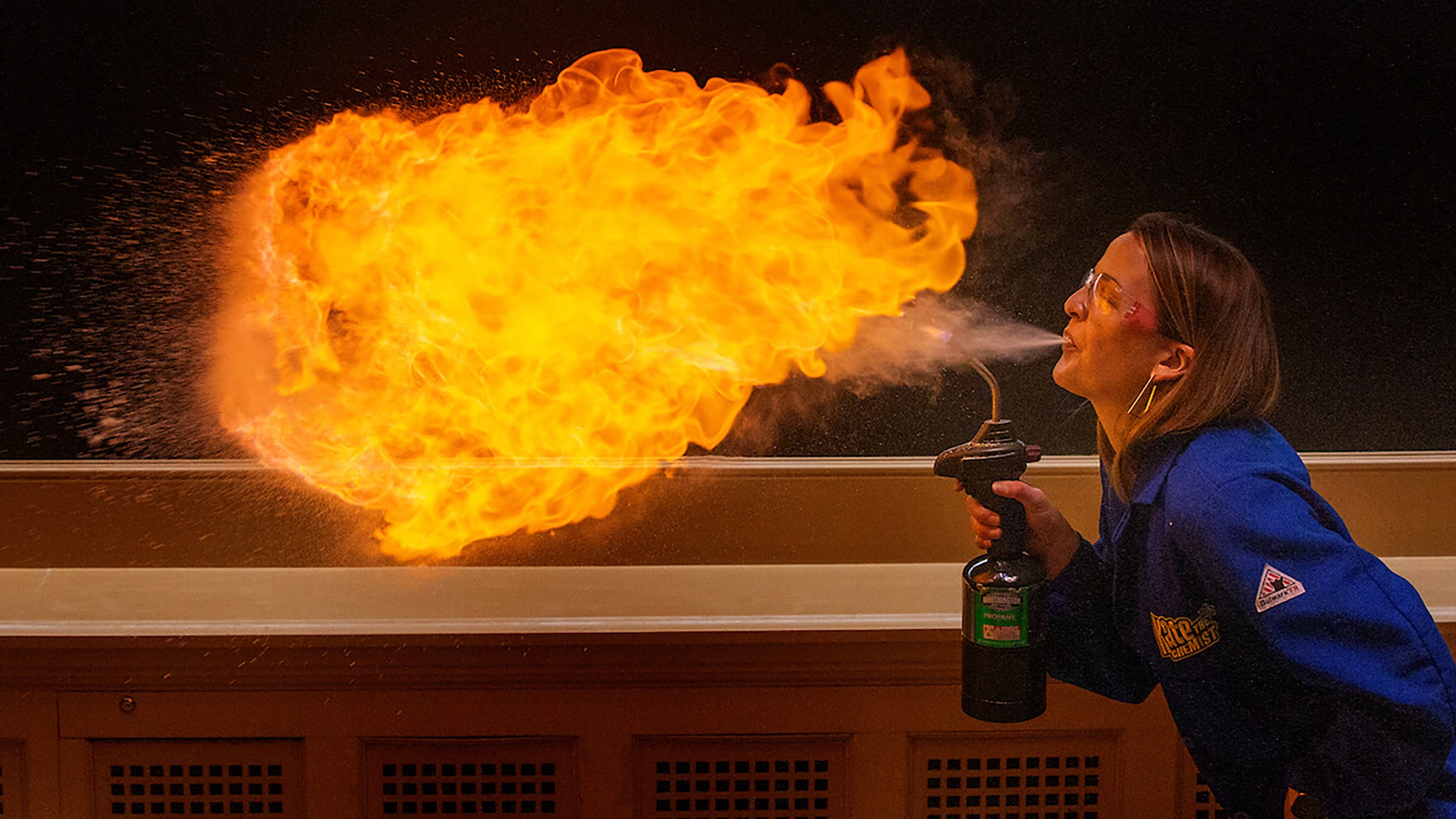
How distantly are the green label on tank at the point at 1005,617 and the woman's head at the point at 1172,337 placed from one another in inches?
10.1

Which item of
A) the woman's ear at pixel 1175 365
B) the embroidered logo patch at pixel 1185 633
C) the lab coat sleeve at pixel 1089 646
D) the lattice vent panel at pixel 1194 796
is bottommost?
the lattice vent panel at pixel 1194 796

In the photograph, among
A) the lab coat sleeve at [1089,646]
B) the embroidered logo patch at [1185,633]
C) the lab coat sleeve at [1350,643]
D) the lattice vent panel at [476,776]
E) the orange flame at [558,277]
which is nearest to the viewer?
the lab coat sleeve at [1350,643]

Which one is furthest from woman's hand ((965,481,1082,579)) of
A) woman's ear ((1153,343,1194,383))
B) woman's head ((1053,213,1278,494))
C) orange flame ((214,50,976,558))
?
orange flame ((214,50,976,558))

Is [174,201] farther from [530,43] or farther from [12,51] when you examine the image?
[530,43]

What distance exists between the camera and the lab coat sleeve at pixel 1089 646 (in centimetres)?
151

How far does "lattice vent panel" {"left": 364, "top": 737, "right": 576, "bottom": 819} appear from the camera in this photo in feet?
5.32

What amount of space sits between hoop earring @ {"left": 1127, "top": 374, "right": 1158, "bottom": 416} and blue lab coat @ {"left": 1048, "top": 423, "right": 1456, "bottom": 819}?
0.06m

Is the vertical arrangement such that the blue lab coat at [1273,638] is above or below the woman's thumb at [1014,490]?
below

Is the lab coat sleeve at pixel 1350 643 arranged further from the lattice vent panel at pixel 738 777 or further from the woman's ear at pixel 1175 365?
the lattice vent panel at pixel 738 777

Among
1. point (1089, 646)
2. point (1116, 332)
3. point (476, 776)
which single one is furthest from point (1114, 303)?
point (476, 776)

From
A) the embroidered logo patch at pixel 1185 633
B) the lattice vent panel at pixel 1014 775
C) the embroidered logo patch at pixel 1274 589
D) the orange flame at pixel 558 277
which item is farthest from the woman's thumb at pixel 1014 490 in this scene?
the orange flame at pixel 558 277

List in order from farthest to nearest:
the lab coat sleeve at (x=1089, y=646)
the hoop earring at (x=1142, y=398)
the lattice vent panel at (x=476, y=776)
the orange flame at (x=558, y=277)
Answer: the orange flame at (x=558, y=277) < the lattice vent panel at (x=476, y=776) < the lab coat sleeve at (x=1089, y=646) < the hoop earring at (x=1142, y=398)

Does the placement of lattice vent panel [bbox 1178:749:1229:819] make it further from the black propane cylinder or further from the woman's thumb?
the woman's thumb

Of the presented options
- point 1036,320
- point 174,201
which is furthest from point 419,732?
point 1036,320
